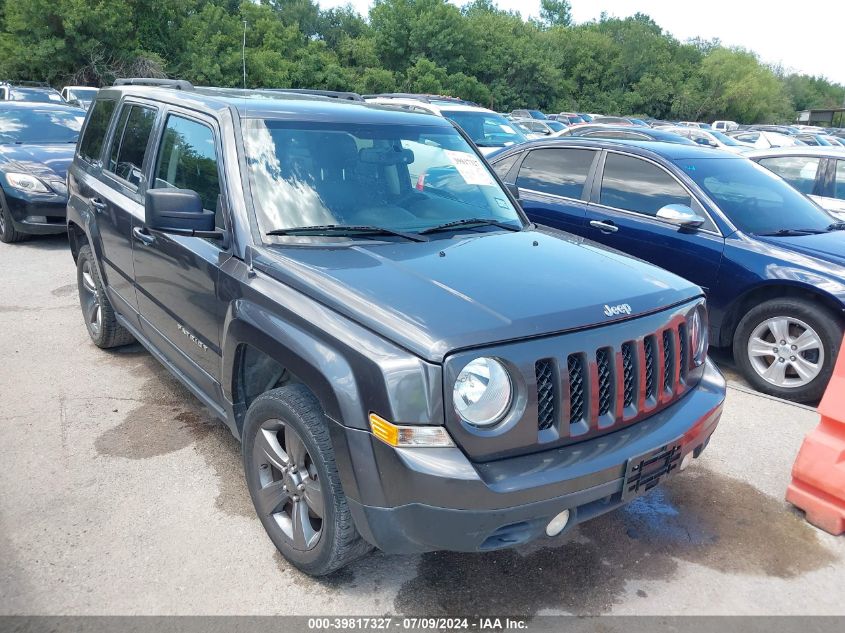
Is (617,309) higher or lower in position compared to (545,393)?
higher

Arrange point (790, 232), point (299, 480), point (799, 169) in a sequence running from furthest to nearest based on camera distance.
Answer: point (799, 169) < point (790, 232) < point (299, 480)

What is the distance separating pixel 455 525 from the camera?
2270mm

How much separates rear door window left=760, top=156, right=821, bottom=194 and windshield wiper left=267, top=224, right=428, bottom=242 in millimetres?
6136

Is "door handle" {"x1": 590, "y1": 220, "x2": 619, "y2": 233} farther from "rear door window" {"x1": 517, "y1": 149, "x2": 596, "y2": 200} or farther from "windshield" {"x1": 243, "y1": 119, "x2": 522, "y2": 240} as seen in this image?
"windshield" {"x1": 243, "y1": 119, "x2": 522, "y2": 240}

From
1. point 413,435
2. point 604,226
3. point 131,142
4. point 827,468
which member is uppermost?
point 131,142

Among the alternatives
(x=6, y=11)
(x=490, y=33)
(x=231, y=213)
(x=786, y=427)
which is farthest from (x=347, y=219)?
(x=490, y=33)

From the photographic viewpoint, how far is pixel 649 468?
260 centimetres

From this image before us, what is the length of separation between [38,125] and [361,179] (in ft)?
27.5

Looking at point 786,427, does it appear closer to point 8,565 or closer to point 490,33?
point 8,565

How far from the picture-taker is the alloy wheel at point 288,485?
8.82ft

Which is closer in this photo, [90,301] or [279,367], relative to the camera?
[279,367]

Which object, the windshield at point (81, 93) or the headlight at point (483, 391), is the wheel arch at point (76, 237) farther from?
the windshield at point (81, 93)

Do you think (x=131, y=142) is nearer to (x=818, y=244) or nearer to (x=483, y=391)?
(x=483, y=391)

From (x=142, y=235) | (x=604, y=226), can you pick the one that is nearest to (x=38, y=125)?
(x=142, y=235)
